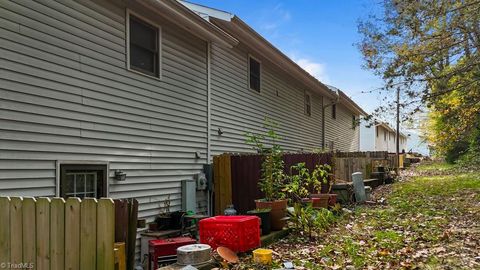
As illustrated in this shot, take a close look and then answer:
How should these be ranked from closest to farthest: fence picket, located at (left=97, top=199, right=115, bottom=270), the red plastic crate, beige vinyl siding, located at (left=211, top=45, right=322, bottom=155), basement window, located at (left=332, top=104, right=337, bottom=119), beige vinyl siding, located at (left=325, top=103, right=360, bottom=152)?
fence picket, located at (left=97, top=199, right=115, bottom=270), the red plastic crate, beige vinyl siding, located at (left=211, top=45, right=322, bottom=155), beige vinyl siding, located at (left=325, top=103, right=360, bottom=152), basement window, located at (left=332, top=104, right=337, bottom=119)

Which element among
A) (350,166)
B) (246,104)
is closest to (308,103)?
(350,166)

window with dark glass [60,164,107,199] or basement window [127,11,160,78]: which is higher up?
basement window [127,11,160,78]

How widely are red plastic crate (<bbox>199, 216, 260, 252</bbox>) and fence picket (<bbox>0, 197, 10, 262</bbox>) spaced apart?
9.01 feet

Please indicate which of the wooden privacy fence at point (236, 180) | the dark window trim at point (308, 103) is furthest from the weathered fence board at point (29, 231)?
the dark window trim at point (308, 103)

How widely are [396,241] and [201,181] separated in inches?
169

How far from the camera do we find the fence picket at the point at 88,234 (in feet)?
12.5

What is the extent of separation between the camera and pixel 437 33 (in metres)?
12.0

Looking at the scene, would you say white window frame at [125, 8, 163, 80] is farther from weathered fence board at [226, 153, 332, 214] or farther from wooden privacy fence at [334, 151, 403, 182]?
wooden privacy fence at [334, 151, 403, 182]

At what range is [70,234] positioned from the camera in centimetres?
384

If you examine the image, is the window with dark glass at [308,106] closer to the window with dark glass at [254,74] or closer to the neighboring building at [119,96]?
the window with dark glass at [254,74]

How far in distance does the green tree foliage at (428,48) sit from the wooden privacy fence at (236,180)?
5702mm

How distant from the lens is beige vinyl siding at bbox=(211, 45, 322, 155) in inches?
420

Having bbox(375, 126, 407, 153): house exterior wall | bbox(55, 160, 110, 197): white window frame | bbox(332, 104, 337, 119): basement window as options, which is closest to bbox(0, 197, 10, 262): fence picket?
bbox(55, 160, 110, 197): white window frame

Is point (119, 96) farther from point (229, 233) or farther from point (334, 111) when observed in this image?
point (334, 111)
